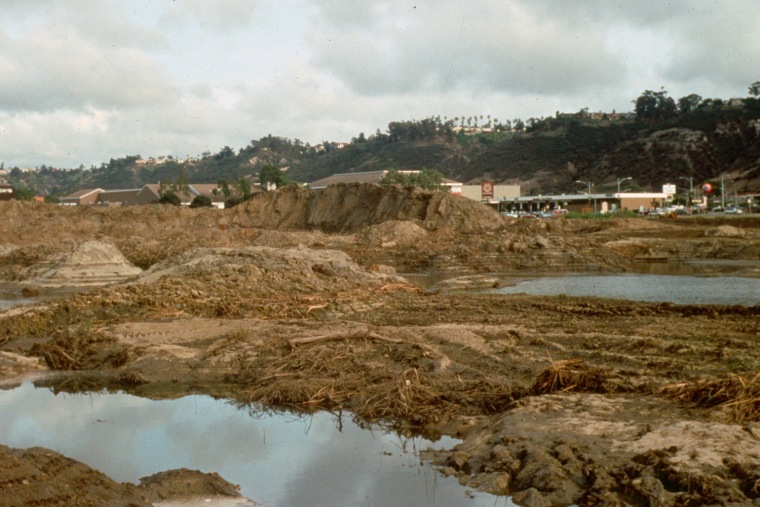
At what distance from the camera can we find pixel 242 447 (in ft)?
28.1

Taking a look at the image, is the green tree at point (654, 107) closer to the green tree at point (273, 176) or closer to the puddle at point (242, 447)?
the green tree at point (273, 176)

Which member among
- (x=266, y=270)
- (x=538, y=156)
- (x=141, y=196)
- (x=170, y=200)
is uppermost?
(x=538, y=156)

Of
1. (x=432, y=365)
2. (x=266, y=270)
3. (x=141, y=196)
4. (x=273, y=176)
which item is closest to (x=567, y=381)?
(x=432, y=365)

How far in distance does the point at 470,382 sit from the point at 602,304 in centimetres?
866

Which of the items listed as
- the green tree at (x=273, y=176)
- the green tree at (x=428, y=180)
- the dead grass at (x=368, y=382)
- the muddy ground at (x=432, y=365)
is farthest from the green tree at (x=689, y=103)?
the dead grass at (x=368, y=382)

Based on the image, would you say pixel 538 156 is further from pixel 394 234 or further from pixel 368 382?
pixel 368 382

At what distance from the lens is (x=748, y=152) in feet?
324

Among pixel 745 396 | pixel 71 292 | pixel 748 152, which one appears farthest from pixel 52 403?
pixel 748 152

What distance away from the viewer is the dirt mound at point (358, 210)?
151 ft

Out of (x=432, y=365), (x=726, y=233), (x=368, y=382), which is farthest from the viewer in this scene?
(x=726, y=233)

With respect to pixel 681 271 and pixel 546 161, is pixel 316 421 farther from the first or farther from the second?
pixel 546 161

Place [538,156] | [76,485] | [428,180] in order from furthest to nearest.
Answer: [538,156], [428,180], [76,485]

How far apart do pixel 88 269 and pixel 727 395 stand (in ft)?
73.9

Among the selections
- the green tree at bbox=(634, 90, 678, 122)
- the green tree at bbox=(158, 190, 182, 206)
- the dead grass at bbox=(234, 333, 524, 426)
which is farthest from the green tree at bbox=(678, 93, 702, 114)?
the dead grass at bbox=(234, 333, 524, 426)
